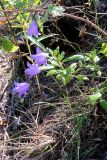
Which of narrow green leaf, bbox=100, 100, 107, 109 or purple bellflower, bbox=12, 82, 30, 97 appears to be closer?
narrow green leaf, bbox=100, 100, 107, 109

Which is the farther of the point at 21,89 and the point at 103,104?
the point at 21,89

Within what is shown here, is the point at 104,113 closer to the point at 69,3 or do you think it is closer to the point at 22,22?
the point at 22,22

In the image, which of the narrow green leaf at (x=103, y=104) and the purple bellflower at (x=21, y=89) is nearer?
the narrow green leaf at (x=103, y=104)

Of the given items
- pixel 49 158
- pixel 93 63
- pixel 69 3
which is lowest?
pixel 49 158

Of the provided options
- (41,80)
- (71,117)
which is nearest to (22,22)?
(41,80)

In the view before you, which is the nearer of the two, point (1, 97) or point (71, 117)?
point (71, 117)

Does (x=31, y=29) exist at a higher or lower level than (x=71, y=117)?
higher

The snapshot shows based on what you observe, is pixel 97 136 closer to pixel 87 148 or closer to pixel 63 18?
pixel 87 148

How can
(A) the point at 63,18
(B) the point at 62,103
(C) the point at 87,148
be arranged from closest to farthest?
1. (C) the point at 87,148
2. (B) the point at 62,103
3. (A) the point at 63,18

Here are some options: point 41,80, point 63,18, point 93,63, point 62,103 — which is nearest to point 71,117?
point 62,103

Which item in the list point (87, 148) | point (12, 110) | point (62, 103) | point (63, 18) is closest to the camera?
point (87, 148)
